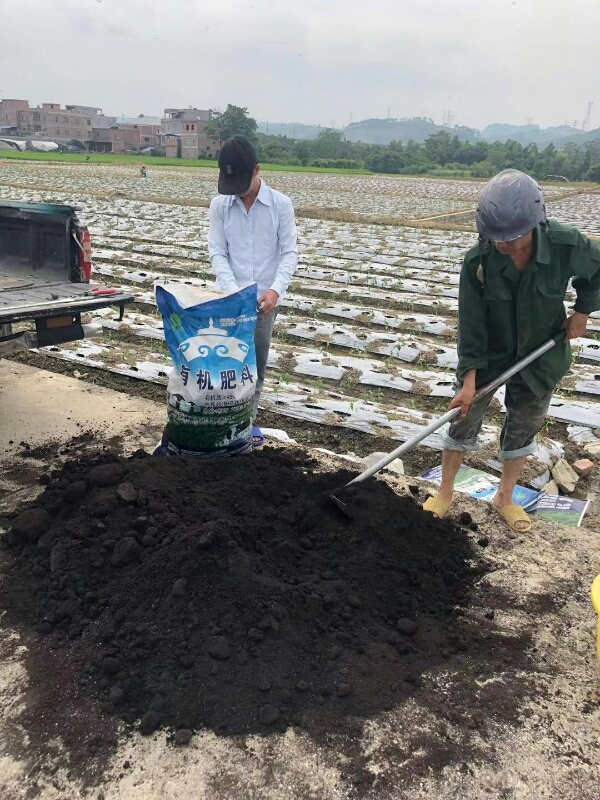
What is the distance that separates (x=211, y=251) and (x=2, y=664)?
2401 millimetres

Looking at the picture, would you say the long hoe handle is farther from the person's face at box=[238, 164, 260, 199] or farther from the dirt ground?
the person's face at box=[238, 164, 260, 199]

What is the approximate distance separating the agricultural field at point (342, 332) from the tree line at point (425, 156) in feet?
123

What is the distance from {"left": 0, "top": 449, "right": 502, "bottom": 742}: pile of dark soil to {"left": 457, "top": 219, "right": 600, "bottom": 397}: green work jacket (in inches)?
32.1

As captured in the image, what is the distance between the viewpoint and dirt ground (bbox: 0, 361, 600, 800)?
5.91 feet

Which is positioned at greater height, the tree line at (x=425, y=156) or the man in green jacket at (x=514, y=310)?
the tree line at (x=425, y=156)

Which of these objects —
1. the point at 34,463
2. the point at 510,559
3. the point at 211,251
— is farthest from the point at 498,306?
the point at 34,463

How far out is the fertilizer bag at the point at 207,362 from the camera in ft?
10.7

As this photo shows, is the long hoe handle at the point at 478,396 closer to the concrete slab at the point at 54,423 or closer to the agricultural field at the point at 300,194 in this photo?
the concrete slab at the point at 54,423

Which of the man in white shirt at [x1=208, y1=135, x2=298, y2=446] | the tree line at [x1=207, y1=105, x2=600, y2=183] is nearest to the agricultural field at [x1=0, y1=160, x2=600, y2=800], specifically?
the man in white shirt at [x1=208, y1=135, x2=298, y2=446]

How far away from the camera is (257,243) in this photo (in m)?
3.66

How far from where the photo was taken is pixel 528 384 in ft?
9.71

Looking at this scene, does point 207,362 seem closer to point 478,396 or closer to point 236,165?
point 236,165

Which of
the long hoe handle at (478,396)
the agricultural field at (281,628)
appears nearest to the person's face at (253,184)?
the agricultural field at (281,628)

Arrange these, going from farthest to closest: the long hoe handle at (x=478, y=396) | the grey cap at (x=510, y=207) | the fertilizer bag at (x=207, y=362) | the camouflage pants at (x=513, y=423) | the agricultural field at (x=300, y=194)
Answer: the agricultural field at (x=300, y=194), the fertilizer bag at (x=207, y=362), the camouflage pants at (x=513, y=423), the long hoe handle at (x=478, y=396), the grey cap at (x=510, y=207)
